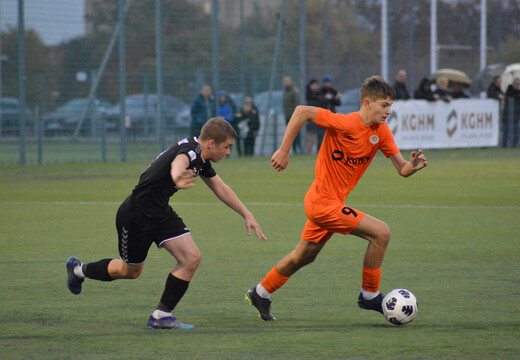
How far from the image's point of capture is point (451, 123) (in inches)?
1061

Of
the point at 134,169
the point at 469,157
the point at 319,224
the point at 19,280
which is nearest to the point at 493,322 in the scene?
the point at 319,224

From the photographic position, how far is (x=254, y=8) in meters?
28.3

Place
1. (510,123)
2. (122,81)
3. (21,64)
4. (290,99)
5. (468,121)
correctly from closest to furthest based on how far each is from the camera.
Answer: (21,64) < (122,81) < (290,99) < (468,121) < (510,123)

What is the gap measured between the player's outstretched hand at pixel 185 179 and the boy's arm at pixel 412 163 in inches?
60.9

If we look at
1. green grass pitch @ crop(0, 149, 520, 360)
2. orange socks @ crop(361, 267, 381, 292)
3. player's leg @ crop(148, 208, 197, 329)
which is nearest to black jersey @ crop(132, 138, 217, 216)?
player's leg @ crop(148, 208, 197, 329)

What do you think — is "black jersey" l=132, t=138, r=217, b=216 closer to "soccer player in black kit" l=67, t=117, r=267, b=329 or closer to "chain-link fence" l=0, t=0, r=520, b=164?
"soccer player in black kit" l=67, t=117, r=267, b=329

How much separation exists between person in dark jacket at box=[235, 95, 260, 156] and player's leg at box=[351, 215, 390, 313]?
64.0 feet

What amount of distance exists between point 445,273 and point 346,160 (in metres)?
2.10

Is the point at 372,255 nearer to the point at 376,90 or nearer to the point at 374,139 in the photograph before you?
the point at 374,139

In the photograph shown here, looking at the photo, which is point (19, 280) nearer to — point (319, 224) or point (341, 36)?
point (319, 224)

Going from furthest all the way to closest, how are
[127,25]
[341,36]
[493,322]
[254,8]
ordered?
[341,36] < [254,8] < [127,25] < [493,322]

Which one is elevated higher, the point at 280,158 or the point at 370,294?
the point at 280,158

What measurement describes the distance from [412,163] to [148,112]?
2058 cm

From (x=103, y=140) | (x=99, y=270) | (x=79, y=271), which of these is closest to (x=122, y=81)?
(x=103, y=140)
